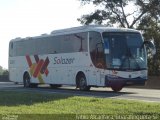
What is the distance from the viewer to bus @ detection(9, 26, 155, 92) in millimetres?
26594

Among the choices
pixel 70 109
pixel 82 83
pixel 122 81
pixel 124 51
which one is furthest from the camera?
pixel 82 83

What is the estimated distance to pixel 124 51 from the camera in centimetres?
2678

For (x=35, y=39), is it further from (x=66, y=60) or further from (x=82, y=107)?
(x=82, y=107)

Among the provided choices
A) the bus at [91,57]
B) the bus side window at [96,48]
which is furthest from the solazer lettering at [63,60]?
Result: the bus side window at [96,48]

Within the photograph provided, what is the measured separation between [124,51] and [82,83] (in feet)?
10.9

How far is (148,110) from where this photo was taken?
1473cm

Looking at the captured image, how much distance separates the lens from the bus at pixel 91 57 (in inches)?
1047

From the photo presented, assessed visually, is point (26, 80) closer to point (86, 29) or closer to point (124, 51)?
point (86, 29)

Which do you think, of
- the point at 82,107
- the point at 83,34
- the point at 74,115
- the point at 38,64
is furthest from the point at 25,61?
the point at 74,115

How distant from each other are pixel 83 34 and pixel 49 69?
16.9ft

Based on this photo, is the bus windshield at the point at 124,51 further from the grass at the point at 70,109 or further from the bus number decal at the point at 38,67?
the grass at the point at 70,109

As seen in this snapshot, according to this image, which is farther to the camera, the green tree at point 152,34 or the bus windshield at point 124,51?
the green tree at point 152,34

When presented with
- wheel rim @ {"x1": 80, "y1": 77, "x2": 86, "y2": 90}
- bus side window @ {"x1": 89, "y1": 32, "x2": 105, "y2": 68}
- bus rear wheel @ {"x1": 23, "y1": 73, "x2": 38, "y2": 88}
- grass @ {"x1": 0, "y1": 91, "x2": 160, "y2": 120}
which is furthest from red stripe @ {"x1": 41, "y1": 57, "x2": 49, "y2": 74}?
grass @ {"x1": 0, "y1": 91, "x2": 160, "y2": 120}

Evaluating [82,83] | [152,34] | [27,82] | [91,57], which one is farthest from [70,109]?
[152,34]
